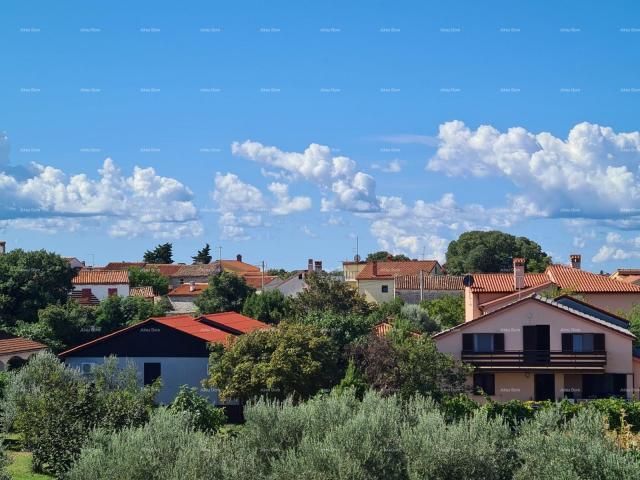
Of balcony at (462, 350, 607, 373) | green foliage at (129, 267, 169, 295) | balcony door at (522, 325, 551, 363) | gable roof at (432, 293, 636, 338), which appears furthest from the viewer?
green foliage at (129, 267, 169, 295)

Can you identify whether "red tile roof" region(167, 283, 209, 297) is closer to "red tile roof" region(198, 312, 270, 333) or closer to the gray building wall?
"red tile roof" region(198, 312, 270, 333)

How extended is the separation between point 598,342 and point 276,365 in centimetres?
1448

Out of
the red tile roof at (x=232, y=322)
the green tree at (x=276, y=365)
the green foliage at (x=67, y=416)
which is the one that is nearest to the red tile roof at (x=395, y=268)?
the red tile roof at (x=232, y=322)

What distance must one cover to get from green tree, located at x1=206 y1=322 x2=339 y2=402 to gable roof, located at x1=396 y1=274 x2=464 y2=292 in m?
42.9

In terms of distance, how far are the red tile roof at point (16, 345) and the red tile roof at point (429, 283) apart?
3896 cm

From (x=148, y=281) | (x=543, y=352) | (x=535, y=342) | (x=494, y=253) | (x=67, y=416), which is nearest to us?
(x=67, y=416)

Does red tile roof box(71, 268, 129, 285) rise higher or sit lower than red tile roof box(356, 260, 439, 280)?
lower

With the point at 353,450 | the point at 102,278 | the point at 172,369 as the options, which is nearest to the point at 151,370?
the point at 172,369

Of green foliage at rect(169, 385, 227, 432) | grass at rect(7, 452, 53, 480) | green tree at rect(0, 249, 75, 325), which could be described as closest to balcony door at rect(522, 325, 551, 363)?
green foliage at rect(169, 385, 227, 432)

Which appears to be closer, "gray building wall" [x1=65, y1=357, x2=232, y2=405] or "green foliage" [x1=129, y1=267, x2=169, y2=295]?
"gray building wall" [x1=65, y1=357, x2=232, y2=405]

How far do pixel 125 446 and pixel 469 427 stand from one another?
28.6 ft

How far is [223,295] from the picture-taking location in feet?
243

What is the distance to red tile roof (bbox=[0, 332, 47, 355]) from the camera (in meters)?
48.2

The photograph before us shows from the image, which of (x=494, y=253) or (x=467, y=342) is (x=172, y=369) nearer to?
(x=467, y=342)
